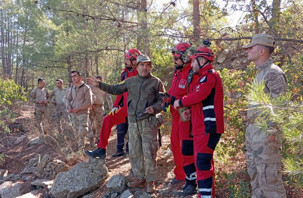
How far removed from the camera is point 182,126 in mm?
3854

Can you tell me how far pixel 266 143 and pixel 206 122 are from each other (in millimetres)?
735

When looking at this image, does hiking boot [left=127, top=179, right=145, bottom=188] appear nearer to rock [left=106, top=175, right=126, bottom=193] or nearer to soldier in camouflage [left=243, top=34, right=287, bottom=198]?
rock [left=106, top=175, right=126, bottom=193]

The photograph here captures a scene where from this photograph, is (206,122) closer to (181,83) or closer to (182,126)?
(182,126)

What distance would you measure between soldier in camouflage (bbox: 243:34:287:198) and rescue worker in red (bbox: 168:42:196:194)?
100 cm

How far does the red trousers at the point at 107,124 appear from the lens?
4.63 metres

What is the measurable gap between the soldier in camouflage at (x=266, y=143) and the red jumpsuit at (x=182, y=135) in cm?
99

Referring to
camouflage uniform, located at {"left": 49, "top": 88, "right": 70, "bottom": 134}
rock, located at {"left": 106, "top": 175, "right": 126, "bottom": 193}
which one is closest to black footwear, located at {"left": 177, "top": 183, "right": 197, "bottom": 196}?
rock, located at {"left": 106, "top": 175, "right": 126, "bottom": 193}

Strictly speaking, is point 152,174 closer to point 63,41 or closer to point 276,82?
point 276,82

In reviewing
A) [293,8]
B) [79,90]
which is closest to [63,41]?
[79,90]

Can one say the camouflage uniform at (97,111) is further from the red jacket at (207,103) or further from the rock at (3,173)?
the red jacket at (207,103)

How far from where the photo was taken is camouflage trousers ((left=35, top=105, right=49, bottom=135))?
936 centimetres

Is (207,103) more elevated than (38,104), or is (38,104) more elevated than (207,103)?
(207,103)

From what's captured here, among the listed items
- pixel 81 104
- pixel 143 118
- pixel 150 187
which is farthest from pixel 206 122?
pixel 81 104

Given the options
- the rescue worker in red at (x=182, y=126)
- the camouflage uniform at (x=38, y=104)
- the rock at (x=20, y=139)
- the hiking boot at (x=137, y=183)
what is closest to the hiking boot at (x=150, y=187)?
the hiking boot at (x=137, y=183)
